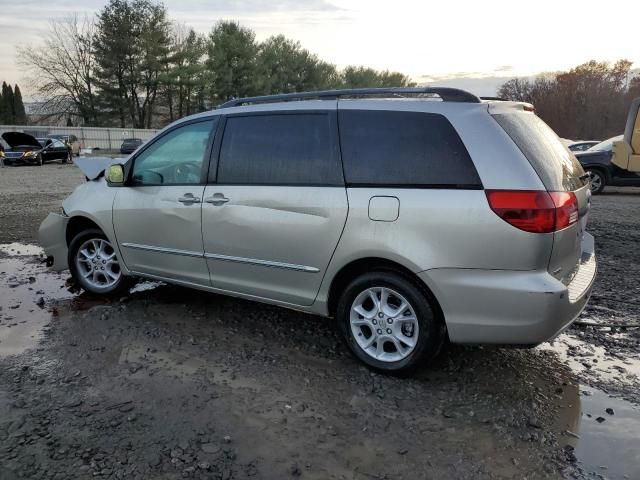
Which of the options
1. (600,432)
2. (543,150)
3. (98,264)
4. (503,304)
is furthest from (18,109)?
(600,432)

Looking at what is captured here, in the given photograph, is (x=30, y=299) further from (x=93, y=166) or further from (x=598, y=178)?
(x=598, y=178)

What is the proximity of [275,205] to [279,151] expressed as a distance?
1.36 ft

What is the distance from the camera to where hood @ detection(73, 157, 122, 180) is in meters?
5.23

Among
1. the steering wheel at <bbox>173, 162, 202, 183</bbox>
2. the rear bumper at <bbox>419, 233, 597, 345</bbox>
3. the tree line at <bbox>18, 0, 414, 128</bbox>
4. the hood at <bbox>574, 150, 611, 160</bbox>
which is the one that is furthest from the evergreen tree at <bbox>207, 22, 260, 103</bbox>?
the rear bumper at <bbox>419, 233, 597, 345</bbox>

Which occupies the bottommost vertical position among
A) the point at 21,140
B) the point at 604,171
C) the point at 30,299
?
the point at 21,140

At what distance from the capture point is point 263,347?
415 centimetres

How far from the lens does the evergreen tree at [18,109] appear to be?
6342cm

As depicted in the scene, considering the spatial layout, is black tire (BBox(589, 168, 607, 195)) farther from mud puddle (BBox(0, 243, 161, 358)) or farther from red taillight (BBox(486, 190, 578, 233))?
red taillight (BBox(486, 190, 578, 233))

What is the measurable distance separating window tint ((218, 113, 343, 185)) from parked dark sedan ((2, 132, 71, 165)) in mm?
26859

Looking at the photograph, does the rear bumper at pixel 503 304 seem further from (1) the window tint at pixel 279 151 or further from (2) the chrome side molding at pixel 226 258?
(1) the window tint at pixel 279 151

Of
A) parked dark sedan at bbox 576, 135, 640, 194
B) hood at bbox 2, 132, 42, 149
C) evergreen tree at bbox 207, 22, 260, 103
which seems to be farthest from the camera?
evergreen tree at bbox 207, 22, 260, 103

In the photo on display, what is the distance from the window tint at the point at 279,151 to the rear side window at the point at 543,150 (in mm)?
1134

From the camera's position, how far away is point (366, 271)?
3.68 m

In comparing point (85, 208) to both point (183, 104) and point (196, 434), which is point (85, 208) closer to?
point (196, 434)
